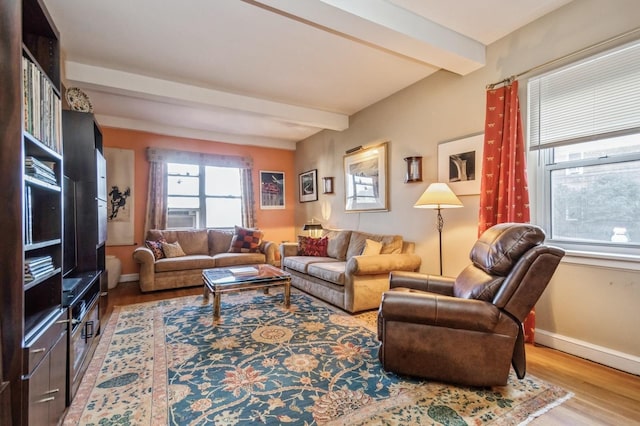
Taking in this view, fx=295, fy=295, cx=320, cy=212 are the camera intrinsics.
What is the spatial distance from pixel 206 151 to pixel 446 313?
5198 mm

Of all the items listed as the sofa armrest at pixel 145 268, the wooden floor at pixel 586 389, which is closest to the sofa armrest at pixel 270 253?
the sofa armrest at pixel 145 268

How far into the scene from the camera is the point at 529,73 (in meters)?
2.53

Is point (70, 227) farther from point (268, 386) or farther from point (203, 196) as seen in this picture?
point (203, 196)

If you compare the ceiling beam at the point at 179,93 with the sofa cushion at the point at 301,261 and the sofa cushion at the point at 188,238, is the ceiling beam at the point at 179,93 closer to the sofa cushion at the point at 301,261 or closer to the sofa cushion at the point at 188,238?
the sofa cushion at the point at 301,261

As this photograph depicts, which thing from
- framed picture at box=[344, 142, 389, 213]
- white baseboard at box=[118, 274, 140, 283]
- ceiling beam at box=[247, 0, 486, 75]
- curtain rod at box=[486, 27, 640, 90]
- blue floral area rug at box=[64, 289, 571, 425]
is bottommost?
blue floral area rug at box=[64, 289, 571, 425]

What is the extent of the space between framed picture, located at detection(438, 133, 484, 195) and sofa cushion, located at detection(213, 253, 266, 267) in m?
3.12

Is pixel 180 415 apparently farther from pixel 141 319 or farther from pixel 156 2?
pixel 156 2

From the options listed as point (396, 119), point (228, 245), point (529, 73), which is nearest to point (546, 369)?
point (529, 73)

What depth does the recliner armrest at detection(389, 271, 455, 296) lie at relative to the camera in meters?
2.39

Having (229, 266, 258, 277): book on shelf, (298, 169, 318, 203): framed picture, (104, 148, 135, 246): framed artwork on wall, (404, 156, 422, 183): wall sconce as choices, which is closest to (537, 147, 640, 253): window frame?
(404, 156, 422, 183): wall sconce

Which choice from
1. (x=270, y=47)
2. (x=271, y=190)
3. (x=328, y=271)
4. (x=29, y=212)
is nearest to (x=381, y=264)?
(x=328, y=271)

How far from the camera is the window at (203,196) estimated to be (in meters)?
5.44

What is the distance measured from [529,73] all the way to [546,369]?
2.36m

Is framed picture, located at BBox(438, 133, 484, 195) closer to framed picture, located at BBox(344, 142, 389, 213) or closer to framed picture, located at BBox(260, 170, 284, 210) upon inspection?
framed picture, located at BBox(344, 142, 389, 213)
